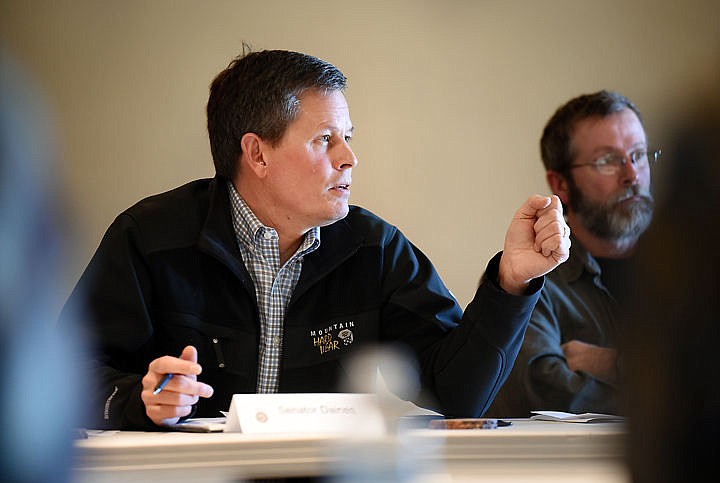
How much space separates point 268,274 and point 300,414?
70 centimetres

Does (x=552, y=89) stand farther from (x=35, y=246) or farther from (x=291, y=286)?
(x=35, y=246)

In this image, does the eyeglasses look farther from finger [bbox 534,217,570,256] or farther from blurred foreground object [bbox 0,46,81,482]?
blurred foreground object [bbox 0,46,81,482]

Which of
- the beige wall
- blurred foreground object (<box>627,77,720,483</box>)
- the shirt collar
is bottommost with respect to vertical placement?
blurred foreground object (<box>627,77,720,483</box>)

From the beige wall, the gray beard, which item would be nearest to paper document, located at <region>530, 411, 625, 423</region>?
the gray beard

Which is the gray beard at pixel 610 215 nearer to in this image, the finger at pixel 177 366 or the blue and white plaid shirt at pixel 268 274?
the blue and white plaid shirt at pixel 268 274

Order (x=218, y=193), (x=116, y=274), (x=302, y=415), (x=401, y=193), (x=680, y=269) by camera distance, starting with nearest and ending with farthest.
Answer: (x=680, y=269)
(x=302, y=415)
(x=116, y=274)
(x=218, y=193)
(x=401, y=193)

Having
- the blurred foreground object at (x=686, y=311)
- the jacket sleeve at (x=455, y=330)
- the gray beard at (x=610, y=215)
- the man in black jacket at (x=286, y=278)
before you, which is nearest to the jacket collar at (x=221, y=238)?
the man in black jacket at (x=286, y=278)

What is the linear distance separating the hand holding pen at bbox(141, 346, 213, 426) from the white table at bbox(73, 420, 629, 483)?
0.26 meters

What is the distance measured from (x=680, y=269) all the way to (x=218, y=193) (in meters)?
1.78

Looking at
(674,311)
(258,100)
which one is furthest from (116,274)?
(674,311)

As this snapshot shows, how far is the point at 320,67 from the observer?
208 cm

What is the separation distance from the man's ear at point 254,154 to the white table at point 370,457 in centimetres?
102

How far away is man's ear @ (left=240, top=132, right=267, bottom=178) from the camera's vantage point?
2.08 m

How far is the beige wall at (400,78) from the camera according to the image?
3.28 meters
